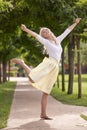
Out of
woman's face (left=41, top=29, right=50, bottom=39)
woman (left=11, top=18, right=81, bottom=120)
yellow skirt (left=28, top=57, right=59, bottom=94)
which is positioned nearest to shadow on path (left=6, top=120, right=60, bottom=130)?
woman (left=11, top=18, right=81, bottom=120)

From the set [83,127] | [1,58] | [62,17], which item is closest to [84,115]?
[83,127]

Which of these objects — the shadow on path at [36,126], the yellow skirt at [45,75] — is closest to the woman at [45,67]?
the yellow skirt at [45,75]

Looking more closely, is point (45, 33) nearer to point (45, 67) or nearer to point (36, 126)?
point (45, 67)

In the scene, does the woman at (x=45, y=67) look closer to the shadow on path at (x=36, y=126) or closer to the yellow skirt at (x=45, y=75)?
the yellow skirt at (x=45, y=75)

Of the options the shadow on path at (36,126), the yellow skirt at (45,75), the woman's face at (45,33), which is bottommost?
the shadow on path at (36,126)

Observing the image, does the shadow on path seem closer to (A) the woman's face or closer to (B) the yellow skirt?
(B) the yellow skirt

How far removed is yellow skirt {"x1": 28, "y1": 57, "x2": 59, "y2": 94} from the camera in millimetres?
10461

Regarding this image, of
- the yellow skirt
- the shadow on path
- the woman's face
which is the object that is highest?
the woman's face

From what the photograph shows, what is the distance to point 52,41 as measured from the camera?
10781mm

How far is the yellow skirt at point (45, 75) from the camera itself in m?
10.5

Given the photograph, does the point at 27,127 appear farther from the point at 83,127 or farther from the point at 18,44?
the point at 18,44

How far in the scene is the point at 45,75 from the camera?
34.4 feet

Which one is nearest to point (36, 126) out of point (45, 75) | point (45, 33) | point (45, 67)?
point (45, 75)

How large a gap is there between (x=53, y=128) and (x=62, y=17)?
27.0 ft
